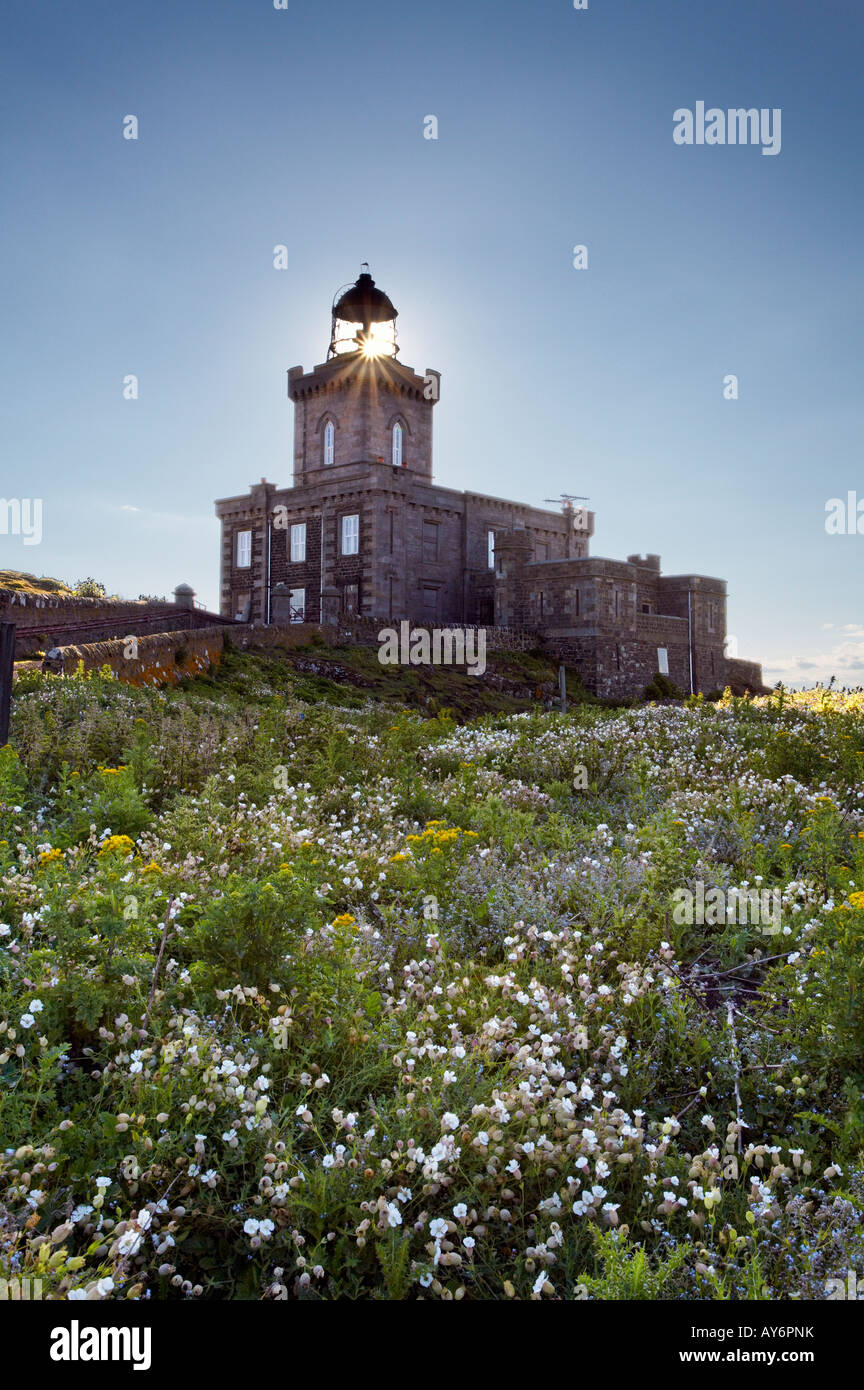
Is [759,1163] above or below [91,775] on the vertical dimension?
below

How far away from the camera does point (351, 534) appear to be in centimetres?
3500

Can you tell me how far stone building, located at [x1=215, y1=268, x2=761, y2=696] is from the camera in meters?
33.8

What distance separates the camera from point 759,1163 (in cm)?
321

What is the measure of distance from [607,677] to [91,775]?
2690 centimetres

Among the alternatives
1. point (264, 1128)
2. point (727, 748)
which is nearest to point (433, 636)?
point (727, 748)

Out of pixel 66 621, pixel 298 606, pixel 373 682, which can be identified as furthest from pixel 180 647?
pixel 298 606

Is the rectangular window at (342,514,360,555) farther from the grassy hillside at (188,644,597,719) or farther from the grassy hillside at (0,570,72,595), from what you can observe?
the grassy hillside at (0,570,72,595)

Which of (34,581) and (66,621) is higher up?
(34,581)

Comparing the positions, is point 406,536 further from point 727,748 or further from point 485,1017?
point 485,1017

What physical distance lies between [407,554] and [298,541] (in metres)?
4.86

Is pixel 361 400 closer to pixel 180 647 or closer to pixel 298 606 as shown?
pixel 298 606

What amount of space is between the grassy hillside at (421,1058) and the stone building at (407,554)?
26913mm

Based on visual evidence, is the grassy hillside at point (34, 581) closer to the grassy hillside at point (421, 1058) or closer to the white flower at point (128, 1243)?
the grassy hillside at point (421, 1058)

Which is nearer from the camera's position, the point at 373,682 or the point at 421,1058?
the point at 421,1058
